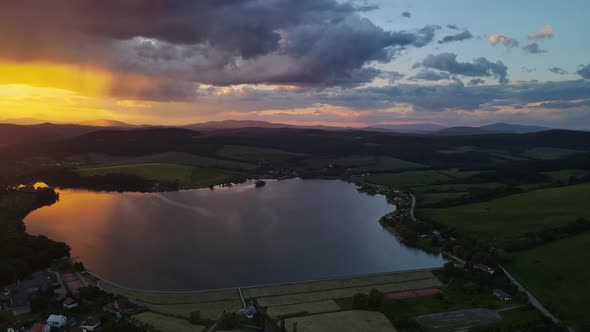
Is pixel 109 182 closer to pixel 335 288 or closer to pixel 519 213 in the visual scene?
pixel 335 288

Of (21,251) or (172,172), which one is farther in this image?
(172,172)

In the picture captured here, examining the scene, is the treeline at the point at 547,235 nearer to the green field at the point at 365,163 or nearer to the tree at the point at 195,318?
the tree at the point at 195,318

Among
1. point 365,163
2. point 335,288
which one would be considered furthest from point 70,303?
point 365,163

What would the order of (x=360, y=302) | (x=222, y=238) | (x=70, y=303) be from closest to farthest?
Answer: 1. (x=70, y=303)
2. (x=360, y=302)
3. (x=222, y=238)

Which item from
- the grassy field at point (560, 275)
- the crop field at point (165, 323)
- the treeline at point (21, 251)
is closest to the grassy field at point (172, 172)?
the treeline at point (21, 251)

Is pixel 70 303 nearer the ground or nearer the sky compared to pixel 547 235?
nearer the ground

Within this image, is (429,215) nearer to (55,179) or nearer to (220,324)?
(220,324)

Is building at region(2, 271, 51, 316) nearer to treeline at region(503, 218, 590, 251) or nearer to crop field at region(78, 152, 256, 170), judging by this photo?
treeline at region(503, 218, 590, 251)
